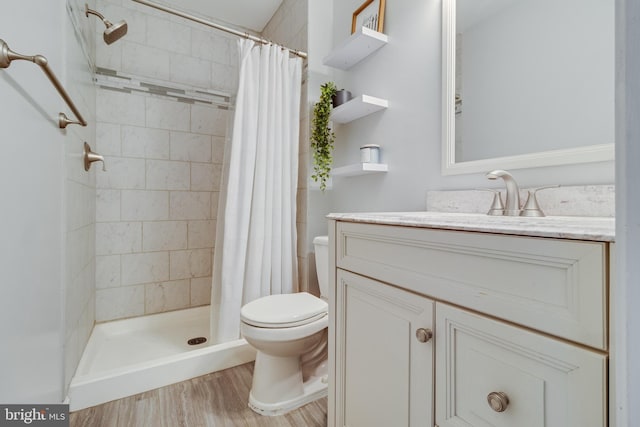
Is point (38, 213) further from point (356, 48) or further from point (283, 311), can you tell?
point (356, 48)

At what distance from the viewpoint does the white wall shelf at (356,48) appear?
1.55m

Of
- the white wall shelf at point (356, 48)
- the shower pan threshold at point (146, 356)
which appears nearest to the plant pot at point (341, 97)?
the white wall shelf at point (356, 48)

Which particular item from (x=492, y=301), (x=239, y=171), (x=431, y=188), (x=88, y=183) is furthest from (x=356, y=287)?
(x=88, y=183)

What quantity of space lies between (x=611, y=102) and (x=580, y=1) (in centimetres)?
36

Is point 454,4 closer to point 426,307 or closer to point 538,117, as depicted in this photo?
point 538,117

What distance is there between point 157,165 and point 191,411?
66.4 inches

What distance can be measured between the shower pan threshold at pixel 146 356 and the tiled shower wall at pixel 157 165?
11 centimetres

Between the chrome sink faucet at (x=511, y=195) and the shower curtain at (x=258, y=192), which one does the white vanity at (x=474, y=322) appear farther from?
the shower curtain at (x=258, y=192)

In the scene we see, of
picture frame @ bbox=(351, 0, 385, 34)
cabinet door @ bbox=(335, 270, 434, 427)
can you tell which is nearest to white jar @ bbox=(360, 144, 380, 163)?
picture frame @ bbox=(351, 0, 385, 34)

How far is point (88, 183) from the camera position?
176 cm

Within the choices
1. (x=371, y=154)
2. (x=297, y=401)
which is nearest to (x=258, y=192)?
(x=371, y=154)

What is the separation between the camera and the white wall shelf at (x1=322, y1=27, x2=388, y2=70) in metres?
1.55

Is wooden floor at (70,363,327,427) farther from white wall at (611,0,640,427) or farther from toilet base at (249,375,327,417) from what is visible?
white wall at (611,0,640,427)

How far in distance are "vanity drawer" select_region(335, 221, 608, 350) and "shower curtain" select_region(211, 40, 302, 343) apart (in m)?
1.08
